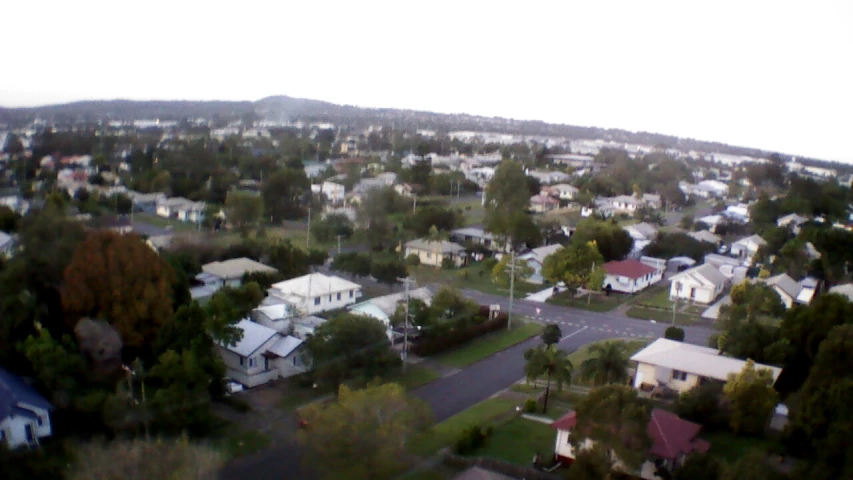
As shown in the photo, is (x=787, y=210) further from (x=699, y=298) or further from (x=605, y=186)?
(x=699, y=298)

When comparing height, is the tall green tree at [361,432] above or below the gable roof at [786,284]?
above

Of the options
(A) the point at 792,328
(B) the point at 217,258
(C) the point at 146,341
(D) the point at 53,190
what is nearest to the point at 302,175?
(D) the point at 53,190

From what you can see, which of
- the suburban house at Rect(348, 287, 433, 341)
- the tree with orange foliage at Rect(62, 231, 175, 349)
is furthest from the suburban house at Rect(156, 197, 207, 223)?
the tree with orange foliage at Rect(62, 231, 175, 349)

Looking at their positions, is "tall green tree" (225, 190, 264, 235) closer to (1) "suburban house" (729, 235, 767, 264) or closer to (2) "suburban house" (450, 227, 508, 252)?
(2) "suburban house" (450, 227, 508, 252)

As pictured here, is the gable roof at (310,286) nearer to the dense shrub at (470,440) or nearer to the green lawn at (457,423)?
the green lawn at (457,423)

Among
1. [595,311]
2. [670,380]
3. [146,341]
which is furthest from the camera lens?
[595,311]

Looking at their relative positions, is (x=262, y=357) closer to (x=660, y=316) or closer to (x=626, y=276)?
(x=660, y=316)

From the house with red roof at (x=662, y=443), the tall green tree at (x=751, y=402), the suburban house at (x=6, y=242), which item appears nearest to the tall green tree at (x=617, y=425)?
the house with red roof at (x=662, y=443)

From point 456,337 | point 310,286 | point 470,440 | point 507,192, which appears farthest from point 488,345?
point 507,192
